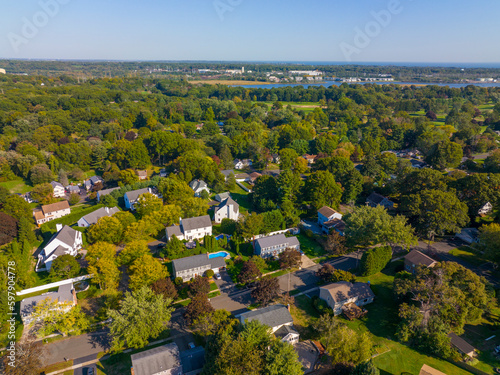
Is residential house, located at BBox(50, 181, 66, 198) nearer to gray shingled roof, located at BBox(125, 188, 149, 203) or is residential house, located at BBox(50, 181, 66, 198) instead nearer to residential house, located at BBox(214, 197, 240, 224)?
gray shingled roof, located at BBox(125, 188, 149, 203)

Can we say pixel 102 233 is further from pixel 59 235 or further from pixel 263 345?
pixel 263 345

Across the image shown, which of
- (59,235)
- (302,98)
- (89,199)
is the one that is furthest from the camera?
(302,98)

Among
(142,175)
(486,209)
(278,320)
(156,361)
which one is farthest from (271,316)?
(142,175)

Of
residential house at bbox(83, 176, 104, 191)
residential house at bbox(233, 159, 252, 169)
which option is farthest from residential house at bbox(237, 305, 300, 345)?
residential house at bbox(233, 159, 252, 169)

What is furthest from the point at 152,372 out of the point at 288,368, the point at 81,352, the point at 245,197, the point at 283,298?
the point at 245,197

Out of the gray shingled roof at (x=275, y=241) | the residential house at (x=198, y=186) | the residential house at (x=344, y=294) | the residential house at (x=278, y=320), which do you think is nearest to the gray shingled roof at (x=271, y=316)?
the residential house at (x=278, y=320)

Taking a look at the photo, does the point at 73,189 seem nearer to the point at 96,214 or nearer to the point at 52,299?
the point at 96,214

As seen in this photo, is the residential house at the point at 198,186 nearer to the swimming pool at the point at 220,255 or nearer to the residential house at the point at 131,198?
the residential house at the point at 131,198
